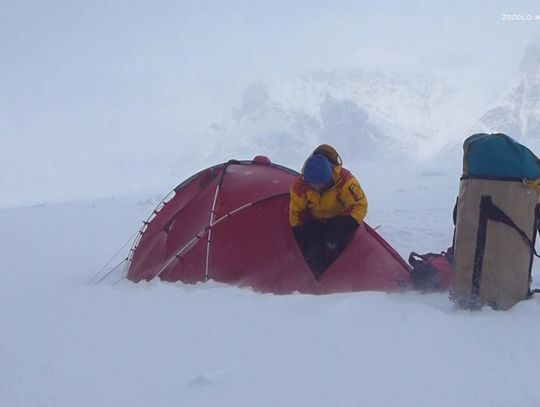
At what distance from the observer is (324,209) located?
3695 millimetres

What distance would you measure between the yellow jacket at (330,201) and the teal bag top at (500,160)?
102 centimetres

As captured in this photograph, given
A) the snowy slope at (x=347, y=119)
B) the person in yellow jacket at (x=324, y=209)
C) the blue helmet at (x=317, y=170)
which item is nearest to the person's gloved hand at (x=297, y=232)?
the person in yellow jacket at (x=324, y=209)

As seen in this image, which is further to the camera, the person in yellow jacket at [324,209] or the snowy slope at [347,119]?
the snowy slope at [347,119]

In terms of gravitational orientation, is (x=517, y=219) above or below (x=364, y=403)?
above

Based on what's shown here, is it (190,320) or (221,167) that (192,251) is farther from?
(190,320)

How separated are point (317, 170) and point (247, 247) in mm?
723

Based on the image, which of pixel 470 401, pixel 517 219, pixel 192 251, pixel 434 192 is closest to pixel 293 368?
pixel 470 401

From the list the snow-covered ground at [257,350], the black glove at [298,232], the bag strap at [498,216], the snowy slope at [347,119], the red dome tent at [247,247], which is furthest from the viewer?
the snowy slope at [347,119]

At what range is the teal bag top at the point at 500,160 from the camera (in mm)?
2637

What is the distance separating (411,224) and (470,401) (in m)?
5.67

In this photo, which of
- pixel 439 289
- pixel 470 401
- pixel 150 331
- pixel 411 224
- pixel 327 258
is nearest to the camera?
pixel 470 401

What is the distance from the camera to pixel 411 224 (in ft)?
23.5

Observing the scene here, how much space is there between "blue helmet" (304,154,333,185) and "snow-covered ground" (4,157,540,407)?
988mm

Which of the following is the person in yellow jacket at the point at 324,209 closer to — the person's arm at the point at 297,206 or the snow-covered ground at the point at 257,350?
the person's arm at the point at 297,206
